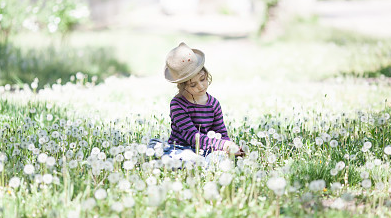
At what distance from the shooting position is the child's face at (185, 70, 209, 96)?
3725mm

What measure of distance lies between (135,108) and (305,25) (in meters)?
10.3

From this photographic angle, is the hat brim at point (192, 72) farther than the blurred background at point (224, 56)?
No

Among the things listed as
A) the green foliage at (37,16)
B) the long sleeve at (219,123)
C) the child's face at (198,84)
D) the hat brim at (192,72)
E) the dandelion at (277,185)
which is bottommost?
the dandelion at (277,185)

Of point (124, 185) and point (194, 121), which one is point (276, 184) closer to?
point (124, 185)

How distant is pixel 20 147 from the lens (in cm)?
343

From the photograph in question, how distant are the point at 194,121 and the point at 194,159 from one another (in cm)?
54

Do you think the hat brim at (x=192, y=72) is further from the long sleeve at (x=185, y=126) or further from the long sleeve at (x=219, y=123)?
the long sleeve at (x=219, y=123)

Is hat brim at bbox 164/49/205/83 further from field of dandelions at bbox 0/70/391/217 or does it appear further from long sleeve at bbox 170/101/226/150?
field of dandelions at bbox 0/70/391/217

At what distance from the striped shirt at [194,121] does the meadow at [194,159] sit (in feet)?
0.46

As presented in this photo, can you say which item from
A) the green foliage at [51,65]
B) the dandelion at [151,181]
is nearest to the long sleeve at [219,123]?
the dandelion at [151,181]

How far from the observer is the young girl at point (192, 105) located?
365cm

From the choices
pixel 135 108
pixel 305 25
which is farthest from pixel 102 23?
pixel 135 108

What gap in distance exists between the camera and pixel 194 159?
3430 mm

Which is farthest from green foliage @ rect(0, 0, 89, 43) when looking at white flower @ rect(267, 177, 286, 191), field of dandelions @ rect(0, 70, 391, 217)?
white flower @ rect(267, 177, 286, 191)
